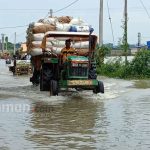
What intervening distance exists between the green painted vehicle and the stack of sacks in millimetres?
315

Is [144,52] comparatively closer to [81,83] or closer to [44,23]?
[44,23]

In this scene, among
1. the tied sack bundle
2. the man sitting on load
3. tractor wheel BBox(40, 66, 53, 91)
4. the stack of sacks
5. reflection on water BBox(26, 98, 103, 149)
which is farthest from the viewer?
the tied sack bundle

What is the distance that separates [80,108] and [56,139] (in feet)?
16.6

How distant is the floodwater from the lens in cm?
865

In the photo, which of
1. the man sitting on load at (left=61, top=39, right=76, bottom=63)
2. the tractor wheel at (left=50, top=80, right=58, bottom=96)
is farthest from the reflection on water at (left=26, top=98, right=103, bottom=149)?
the man sitting on load at (left=61, top=39, right=76, bottom=63)

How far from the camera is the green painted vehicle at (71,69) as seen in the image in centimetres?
1711

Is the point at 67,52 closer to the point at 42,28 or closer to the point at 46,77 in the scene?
the point at 46,77

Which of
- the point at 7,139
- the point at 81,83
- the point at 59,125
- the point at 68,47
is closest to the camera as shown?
the point at 7,139

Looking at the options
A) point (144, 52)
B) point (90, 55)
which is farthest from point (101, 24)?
point (90, 55)

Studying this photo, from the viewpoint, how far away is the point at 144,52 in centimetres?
2994

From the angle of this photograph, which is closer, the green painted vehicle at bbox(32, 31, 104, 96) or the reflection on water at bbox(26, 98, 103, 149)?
the reflection on water at bbox(26, 98, 103, 149)

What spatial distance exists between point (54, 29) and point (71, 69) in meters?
3.90

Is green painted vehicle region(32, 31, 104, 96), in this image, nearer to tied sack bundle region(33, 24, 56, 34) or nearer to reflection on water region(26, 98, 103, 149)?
tied sack bundle region(33, 24, 56, 34)

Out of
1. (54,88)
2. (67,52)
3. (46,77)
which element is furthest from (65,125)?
(46,77)
